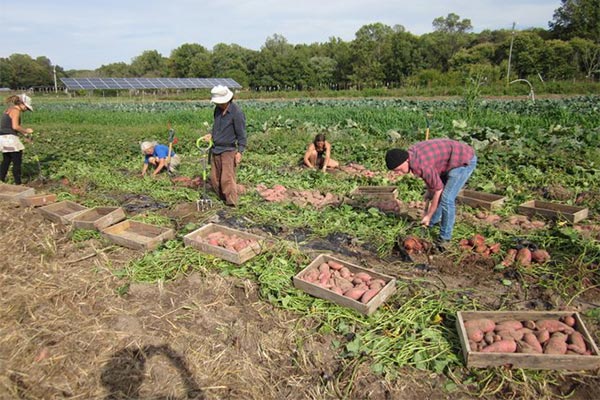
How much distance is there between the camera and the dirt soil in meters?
2.68

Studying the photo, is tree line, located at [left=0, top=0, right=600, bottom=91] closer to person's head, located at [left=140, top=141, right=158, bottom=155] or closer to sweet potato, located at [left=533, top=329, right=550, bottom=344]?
person's head, located at [left=140, top=141, right=158, bottom=155]

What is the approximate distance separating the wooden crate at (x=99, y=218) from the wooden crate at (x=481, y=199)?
16.9 ft

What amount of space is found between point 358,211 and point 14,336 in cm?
421

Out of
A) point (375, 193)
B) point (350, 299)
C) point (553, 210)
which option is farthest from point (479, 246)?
point (375, 193)

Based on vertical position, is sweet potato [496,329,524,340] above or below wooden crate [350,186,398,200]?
below

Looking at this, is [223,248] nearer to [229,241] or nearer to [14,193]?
[229,241]

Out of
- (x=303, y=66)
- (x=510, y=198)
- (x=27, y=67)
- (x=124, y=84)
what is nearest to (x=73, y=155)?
(x=510, y=198)

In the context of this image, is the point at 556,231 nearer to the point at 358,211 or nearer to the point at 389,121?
the point at 358,211

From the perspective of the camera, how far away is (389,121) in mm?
13469

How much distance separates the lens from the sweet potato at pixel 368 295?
3361 millimetres

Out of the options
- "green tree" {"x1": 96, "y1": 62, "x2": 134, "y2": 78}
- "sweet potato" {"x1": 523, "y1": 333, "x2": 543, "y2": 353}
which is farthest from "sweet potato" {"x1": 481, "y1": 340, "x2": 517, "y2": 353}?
"green tree" {"x1": 96, "y1": 62, "x2": 134, "y2": 78}

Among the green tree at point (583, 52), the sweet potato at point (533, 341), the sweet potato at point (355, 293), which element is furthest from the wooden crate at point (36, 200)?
the green tree at point (583, 52)

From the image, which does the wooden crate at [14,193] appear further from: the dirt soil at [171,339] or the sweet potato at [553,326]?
the sweet potato at [553,326]

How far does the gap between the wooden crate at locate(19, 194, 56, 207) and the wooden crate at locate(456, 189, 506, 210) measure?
21.6 feet
